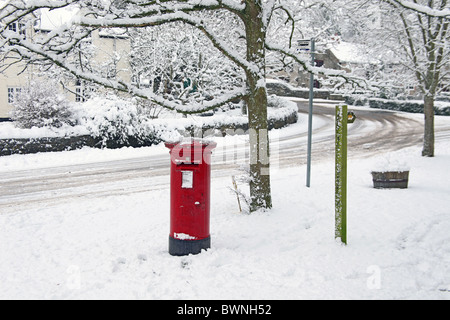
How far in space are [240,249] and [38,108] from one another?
38.8 feet

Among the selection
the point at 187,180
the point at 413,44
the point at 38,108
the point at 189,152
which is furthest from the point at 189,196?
the point at 38,108

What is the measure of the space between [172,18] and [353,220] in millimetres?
3944

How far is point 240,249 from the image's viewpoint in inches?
212

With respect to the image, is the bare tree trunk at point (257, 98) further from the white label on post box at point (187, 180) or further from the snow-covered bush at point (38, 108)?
the snow-covered bush at point (38, 108)

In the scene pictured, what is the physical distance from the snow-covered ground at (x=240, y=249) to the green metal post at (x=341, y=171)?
0.32m

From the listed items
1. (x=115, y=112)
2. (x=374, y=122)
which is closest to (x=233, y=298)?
(x=115, y=112)

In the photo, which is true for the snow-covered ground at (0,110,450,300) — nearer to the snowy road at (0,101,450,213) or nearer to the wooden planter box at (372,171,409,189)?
the wooden planter box at (372,171,409,189)

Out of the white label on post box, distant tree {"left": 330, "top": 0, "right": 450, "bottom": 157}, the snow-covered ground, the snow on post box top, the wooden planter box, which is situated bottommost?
the snow-covered ground

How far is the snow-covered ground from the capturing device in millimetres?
4230

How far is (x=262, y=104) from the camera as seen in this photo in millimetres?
6680

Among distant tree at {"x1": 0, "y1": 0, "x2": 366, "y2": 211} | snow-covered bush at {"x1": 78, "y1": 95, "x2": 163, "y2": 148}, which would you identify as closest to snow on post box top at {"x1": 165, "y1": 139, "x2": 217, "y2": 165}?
distant tree at {"x1": 0, "y1": 0, "x2": 366, "y2": 211}

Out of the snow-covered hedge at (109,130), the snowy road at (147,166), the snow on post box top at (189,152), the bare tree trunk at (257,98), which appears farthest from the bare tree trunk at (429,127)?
the snow on post box top at (189,152)

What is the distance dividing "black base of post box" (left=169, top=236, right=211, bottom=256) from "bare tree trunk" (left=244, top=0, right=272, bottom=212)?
1.92 m

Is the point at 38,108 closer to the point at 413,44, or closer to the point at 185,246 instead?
the point at 185,246
